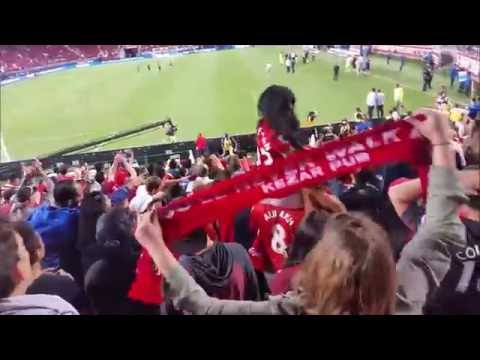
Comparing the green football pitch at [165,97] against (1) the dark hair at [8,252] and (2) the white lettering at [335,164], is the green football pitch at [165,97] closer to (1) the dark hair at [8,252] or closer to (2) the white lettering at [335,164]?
A: (2) the white lettering at [335,164]

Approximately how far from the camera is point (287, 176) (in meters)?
4.70

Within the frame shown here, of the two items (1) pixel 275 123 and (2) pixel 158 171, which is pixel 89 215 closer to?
(2) pixel 158 171

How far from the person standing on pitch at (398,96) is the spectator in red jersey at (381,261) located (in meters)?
0.14

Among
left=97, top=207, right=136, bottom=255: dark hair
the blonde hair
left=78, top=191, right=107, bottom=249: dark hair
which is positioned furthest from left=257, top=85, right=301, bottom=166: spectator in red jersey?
left=78, top=191, right=107, bottom=249: dark hair

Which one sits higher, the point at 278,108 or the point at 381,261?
the point at 278,108

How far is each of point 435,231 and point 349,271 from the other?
534 mm

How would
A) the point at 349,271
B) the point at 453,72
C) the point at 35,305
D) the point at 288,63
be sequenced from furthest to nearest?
1. the point at 35,305
2. the point at 288,63
3. the point at 453,72
4. the point at 349,271

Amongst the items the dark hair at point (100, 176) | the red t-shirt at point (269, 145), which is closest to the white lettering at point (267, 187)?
the red t-shirt at point (269, 145)

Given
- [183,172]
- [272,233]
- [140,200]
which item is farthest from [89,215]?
[272,233]

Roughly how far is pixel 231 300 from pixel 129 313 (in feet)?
2.03

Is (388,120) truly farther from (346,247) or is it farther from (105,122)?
(105,122)

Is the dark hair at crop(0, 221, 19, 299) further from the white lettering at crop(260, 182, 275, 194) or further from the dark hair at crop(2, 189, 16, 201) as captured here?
the white lettering at crop(260, 182, 275, 194)

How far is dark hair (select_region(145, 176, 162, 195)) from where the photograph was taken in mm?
4852
